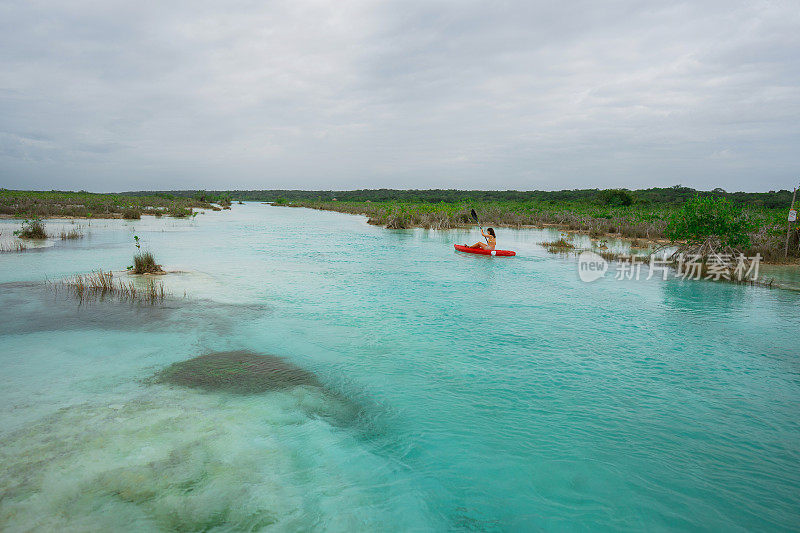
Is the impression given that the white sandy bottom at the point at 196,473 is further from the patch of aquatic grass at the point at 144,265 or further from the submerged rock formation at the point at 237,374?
the patch of aquatic grass at the point at 144,265

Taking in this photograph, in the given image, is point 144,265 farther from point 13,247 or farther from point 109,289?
point 13,247

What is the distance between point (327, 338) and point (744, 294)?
13.1 meters

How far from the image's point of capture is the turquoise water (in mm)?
4152

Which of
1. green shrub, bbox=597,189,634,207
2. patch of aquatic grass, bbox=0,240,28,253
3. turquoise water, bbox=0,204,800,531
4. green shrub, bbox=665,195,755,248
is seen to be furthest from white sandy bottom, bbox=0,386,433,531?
green shrub, bbox=597,189,634,207

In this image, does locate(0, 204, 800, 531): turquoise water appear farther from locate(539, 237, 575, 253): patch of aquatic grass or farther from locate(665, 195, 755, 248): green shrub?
locate(539, 237, 575, 253): patch of aquatic grass

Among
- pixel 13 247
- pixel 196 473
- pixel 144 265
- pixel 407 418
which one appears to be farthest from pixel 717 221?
pixel 13 247

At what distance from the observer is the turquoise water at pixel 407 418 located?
415cm

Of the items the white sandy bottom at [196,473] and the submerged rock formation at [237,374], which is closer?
the white sandy bottom at [196,473]

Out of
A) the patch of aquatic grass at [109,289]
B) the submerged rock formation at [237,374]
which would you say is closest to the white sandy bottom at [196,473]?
the submerged rock formation at [237,374]

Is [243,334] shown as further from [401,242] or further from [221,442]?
[401,242]

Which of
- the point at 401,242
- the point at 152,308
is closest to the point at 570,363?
the point at 152,308

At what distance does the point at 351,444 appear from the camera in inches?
204

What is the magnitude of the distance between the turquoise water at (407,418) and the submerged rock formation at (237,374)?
11.0 inches

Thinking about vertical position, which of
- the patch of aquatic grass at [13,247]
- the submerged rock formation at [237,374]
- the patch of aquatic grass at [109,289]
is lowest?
the submerged rock formation at [237,374]
